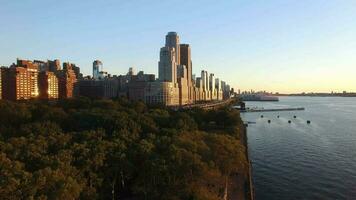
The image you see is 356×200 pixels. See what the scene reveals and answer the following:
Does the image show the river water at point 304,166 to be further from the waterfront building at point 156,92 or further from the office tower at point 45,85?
the waterfront building at point 156,92

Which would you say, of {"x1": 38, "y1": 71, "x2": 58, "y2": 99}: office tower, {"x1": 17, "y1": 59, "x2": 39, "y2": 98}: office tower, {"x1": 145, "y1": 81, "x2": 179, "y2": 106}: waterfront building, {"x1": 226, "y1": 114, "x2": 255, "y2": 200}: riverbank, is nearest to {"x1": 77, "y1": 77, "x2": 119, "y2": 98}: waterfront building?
{"x1": 145, "y1": 81, "x2": 179, "y2": 106}: waterfront building

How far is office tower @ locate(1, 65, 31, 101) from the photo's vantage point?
11994cm

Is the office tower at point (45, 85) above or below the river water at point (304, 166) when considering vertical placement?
above

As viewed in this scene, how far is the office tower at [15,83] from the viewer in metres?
120

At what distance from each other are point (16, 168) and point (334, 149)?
59.3m

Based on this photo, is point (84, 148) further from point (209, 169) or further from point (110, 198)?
point (209, 169)

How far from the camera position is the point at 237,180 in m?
44.5

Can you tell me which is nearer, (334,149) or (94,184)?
(94,184)

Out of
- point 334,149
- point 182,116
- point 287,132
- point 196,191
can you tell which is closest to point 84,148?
point 196,191

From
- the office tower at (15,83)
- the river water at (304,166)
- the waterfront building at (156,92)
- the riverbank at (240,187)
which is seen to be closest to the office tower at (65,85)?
the office tower at (15,83)

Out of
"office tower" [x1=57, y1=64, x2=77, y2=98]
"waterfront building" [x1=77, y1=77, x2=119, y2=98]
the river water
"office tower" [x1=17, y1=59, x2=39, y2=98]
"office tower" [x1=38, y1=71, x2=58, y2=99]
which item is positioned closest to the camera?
the river water

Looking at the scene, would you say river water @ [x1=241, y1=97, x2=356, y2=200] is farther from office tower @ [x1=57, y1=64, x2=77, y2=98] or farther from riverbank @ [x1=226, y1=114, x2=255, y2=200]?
office tower @ [x1=57, y1=64, x2=77, y2=98]

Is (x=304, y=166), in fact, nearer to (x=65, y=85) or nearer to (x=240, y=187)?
(x=240, y=187)

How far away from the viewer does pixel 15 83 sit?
122m
